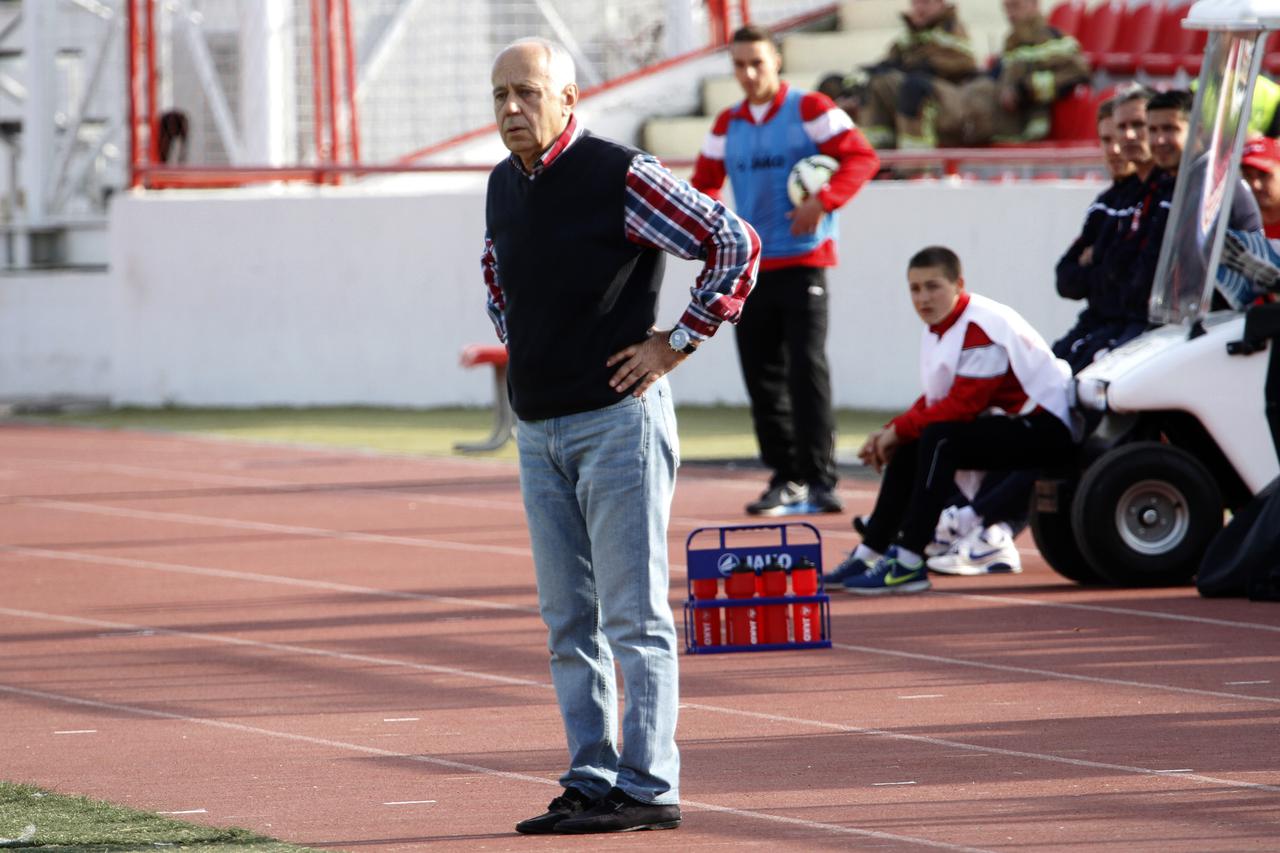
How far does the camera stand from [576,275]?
17.2ft

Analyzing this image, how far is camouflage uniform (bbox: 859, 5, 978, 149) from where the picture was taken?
65.5ft

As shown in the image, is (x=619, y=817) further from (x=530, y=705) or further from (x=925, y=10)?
(x=925, y=10)

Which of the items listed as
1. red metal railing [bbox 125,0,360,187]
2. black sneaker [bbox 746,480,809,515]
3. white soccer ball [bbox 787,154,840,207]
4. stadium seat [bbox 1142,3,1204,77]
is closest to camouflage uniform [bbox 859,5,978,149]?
stadium seat [bbox 1142,3,1204,77]

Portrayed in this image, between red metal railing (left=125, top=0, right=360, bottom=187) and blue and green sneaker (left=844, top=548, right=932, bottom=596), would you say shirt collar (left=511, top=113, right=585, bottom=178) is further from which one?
red metal railing (left=125, top=0, right=360, bottom=187)

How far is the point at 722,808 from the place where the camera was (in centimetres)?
554

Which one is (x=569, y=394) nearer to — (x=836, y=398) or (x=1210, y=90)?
(x=1210, y=90)

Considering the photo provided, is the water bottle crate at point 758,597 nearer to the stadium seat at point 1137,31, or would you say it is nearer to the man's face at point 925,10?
the man's face at point 925,10

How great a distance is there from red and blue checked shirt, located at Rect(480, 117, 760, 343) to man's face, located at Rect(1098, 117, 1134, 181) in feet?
16.7

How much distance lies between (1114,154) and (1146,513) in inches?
71.2

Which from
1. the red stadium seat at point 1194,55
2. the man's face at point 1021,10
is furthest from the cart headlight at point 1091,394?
the man's face at point 1021,10

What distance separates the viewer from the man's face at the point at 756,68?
37.9 feet

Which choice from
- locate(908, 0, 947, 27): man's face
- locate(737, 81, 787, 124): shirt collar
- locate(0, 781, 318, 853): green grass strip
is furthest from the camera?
locate(908, 0, 947, 27): man's face

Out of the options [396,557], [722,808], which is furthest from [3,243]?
[722,808]

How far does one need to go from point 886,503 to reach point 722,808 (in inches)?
154
